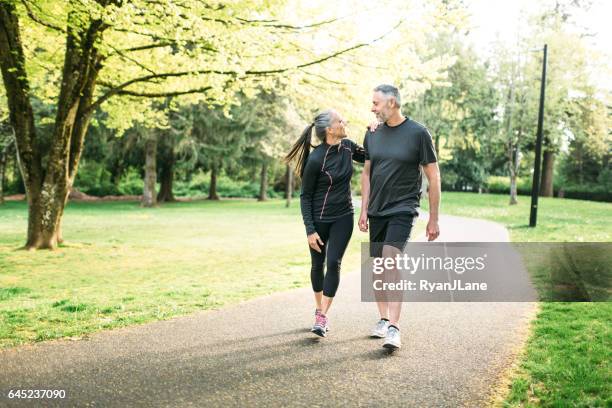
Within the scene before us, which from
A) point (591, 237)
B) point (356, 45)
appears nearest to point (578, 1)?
point (591, 237)

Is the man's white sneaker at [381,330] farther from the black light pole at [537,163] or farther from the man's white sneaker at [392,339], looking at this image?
the black light pole at [537,163]

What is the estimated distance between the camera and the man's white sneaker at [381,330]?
4.91 m

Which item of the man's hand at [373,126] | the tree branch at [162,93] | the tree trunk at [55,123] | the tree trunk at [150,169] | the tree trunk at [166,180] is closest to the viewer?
the man's hand at [373,126]

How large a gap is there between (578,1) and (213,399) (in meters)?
44.5

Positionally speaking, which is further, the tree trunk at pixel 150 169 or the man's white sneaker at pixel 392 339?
the tree trunk at pixel 150 169

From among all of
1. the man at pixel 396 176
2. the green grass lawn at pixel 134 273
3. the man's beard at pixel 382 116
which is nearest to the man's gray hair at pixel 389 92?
the man at pixel 396 176

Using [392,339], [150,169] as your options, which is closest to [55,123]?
[392,339]

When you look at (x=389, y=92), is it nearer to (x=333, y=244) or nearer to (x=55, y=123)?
(x=333, y=244)

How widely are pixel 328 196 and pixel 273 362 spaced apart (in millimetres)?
1537

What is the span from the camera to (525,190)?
45.3 metres

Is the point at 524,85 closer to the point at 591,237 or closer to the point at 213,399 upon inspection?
the point at 591,237

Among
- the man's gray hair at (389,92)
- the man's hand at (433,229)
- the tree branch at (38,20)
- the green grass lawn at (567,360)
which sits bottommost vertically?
the green grass lawn at (567,360)

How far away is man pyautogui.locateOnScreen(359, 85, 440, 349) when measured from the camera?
4.56 m

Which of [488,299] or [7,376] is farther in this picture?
[488,299]
